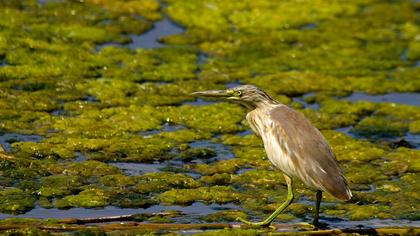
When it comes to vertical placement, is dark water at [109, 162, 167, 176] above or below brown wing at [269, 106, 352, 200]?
below

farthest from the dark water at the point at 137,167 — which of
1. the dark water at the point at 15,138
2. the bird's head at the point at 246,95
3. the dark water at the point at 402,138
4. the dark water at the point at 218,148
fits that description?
the dark water at the point at 402,138

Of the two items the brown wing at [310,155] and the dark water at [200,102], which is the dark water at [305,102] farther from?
the brown wing at [310,155]

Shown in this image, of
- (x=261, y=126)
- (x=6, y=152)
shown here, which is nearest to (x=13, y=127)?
(x=6, y=152)

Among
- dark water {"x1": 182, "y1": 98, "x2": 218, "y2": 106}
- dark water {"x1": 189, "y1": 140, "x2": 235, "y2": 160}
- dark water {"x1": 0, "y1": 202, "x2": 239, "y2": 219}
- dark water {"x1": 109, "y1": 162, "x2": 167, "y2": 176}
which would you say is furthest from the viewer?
dark water {"x1": 182, "y1": 98, "x2": 218, "y2": 106}

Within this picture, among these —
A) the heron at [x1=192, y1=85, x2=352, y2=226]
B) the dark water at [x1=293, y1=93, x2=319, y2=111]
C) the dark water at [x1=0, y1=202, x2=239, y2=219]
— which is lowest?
the dark water at [x1=0, y1=202, x2=239, y2=219]

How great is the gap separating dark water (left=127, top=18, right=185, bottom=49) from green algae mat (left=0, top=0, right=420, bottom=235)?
30 millimetres

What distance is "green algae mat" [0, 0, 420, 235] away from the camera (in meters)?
7.06

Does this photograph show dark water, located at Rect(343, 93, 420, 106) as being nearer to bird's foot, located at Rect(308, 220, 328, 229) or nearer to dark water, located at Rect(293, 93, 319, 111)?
dark water, located at Rect(293, 93, 319, 111)

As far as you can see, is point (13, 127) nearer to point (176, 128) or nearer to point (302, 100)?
point (176, 128)

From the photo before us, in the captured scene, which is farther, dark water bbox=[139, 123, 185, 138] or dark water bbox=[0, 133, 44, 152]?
dark water bbox=[139, 123, 185, 138]

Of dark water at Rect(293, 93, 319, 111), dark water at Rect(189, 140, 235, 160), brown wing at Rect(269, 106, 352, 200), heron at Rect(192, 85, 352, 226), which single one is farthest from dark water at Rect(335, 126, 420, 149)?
brown wing at Rect(269, 106, 352, 200)

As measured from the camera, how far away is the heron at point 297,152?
6254 mm

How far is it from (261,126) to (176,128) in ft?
7.87

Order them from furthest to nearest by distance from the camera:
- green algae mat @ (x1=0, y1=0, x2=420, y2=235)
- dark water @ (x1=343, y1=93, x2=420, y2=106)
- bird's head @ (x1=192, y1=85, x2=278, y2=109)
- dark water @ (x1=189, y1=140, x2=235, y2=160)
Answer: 1. dark water @ (x1=343, y1=93, x2=420, y2=106)
2. dark water @ (x1=189, y1=140, x2=235, y2=160)
3. green algae mat @ (x1=0, y1=0, x2=420, y2=235)
4. bird's head @ (x1=192, y1=85, x2=278, y2=109)
